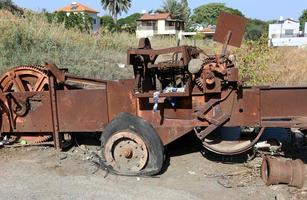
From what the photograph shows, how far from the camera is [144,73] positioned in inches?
241

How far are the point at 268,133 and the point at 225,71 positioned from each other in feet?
5.24

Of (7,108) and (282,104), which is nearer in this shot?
(282,104)

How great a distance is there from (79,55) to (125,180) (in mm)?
9334

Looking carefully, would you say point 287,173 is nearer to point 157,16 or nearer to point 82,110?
point 82,110

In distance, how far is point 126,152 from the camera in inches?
230

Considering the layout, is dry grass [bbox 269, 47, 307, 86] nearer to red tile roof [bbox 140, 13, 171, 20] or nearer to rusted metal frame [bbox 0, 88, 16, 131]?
rusted metal frame [bbox 0, 88, 16, 131]

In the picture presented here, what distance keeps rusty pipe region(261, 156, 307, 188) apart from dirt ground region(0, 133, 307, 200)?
0.26 feet

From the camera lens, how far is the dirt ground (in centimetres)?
520

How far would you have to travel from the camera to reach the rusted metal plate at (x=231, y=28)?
6238 millimetres

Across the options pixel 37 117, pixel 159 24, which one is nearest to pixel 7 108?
pixel 37 117

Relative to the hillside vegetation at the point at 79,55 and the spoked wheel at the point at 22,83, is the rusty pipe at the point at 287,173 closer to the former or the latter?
the spoked wheel at the point at 22,83

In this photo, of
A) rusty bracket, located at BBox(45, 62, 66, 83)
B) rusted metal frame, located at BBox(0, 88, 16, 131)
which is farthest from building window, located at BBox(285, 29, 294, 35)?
rusted metal frame, located at BBox(0, 88, 16, 131)

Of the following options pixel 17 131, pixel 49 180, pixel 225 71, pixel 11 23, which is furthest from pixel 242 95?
pixel 11 23

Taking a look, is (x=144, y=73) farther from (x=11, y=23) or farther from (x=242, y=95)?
(x=11, y=23)
